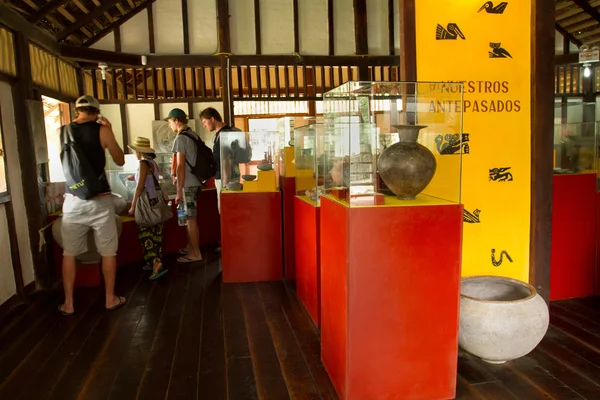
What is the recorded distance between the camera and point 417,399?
2.41 metres

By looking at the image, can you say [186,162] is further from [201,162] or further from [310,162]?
[310,162]

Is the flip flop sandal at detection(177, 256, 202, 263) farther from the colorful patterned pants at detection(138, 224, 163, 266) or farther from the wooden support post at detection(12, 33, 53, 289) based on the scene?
the wooden support post at detection(12, 33, 53, 289)

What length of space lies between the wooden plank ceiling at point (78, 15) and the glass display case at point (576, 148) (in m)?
5.26

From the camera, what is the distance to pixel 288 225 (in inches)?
182

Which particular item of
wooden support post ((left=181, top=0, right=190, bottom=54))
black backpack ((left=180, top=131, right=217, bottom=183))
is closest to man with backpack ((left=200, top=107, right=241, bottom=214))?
black backpack ((left=180, top=131, right=217, bottom=183))

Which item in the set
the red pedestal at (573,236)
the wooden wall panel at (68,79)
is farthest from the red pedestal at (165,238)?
the red pedestal at (573,236)

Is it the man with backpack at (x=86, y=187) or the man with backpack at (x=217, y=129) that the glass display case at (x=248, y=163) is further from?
the man with backpack at (x=86, y=187)

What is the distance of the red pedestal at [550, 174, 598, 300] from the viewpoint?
3775 mm

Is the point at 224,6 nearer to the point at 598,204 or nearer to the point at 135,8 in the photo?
the point at 135,8

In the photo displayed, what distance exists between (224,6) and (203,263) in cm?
382

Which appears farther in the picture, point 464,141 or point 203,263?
point 203,263

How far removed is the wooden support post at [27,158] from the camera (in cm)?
423

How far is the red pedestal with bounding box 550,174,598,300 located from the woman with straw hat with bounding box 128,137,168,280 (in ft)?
12.4

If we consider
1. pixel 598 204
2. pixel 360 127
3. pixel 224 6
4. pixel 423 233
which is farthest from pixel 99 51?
pixel 598 204
